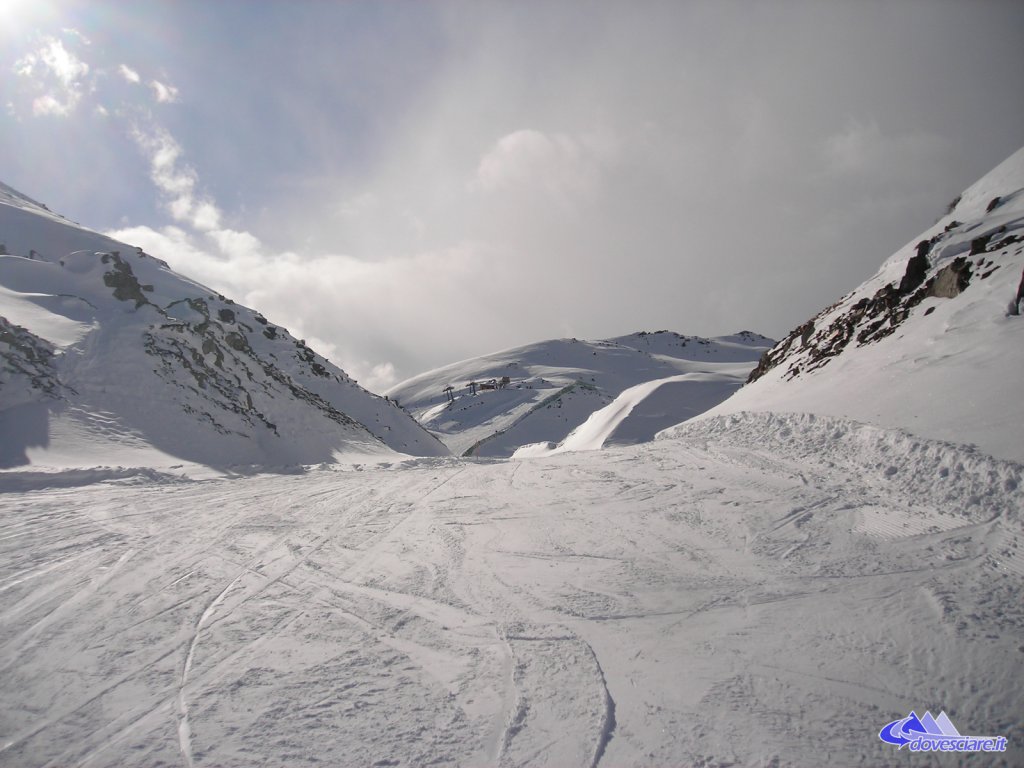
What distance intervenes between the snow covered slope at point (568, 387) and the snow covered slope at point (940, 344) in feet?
28.1

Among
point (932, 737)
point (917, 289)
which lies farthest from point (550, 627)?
point (917, 289)

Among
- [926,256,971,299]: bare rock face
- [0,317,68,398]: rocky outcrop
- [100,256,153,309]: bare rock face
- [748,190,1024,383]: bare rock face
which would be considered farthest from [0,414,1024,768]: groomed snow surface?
[100,256,153,309]: bare rock face

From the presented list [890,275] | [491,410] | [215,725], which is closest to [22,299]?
[215,725]

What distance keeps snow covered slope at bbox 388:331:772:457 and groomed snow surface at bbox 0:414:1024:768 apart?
17957 mm

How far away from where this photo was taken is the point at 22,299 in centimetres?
2327

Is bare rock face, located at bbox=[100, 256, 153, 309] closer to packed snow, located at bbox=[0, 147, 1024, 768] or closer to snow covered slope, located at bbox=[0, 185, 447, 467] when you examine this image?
snow covered slope, located at bbox=[0, 185, 447, 467]

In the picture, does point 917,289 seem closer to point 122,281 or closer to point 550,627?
point 550,627

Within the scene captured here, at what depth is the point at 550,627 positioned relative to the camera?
17.8 feet

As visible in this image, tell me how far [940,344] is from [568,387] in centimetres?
5757

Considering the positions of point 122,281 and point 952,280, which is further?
point 122,281

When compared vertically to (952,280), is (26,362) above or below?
above

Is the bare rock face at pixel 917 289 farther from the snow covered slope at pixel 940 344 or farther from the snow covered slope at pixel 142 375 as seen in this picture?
the snow covered slope at pixel 142 375

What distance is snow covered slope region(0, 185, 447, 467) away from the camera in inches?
704

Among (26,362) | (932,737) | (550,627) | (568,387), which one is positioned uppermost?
(568,387)
